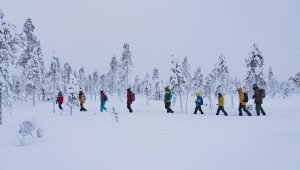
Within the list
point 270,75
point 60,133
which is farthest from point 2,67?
point 270,75

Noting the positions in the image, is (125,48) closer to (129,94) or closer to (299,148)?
(129,94)

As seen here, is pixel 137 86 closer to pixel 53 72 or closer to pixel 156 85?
pixel 156 85

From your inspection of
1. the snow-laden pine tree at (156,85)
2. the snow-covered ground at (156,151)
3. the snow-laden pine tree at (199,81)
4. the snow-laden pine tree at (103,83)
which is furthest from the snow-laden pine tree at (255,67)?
the snow-laden pine tree at (103,83)

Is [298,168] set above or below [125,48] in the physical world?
below

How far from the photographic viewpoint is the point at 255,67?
4316 cm

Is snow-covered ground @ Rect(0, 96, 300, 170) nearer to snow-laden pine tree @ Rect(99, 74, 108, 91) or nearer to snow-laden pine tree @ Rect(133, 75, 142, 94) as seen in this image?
snow-laden pine tree @ Rect(99, 74, 108, 91)

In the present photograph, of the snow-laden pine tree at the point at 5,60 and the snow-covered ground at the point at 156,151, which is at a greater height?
the snow-laden pine tree at the point at 5,60

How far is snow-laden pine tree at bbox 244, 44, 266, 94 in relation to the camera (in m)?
42.8

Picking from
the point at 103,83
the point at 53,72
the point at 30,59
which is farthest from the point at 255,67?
the point at 103,83

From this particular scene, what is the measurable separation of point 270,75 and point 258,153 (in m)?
94.7

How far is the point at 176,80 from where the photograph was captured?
109ft

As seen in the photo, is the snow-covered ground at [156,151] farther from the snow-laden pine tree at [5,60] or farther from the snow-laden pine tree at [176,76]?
the snow-laden pine tree at [176,76]

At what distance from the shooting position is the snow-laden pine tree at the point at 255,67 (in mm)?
42812

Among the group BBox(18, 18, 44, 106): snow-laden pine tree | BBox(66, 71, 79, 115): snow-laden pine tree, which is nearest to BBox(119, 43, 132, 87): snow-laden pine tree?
BBox(18, 18, 44, 106): snow-laden pine tree
